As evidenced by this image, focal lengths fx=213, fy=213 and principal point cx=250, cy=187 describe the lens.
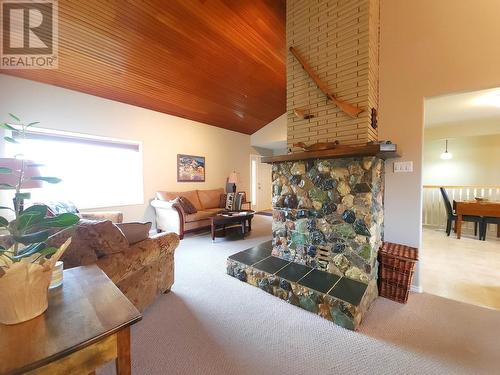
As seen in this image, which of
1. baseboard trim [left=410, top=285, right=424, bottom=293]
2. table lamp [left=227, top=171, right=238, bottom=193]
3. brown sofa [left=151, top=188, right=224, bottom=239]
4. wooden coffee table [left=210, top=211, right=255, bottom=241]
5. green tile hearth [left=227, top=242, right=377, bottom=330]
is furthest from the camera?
table lamp [left=227, top=171, right=238, bottom=193]

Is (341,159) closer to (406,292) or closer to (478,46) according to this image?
(406,292)

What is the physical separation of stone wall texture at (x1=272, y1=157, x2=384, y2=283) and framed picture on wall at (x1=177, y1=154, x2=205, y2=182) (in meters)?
3.28

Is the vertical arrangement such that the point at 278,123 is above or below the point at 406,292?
above

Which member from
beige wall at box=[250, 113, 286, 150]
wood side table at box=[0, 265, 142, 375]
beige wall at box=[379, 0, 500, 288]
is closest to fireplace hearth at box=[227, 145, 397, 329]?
beige wall at box=[379, 0, 500, 288]

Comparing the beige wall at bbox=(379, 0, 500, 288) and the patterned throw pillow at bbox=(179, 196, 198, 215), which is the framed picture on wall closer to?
the patterned throw pillow at bbox=(179, 196, 198, 215)

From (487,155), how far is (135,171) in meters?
8.20

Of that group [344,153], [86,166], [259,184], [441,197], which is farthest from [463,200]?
[86,166]

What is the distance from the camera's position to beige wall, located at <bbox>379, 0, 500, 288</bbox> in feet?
6.55

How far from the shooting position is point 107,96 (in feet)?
13.0

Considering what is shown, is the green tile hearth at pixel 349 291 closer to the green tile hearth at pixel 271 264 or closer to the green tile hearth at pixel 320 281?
→ the green tile hearth at pixel 320 281

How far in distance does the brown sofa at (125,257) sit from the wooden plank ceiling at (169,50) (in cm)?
269

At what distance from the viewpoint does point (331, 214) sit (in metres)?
2.28

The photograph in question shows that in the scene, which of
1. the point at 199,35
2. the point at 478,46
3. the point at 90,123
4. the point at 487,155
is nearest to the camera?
the point at 478,46

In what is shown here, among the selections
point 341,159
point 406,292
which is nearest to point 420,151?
point 341,159
